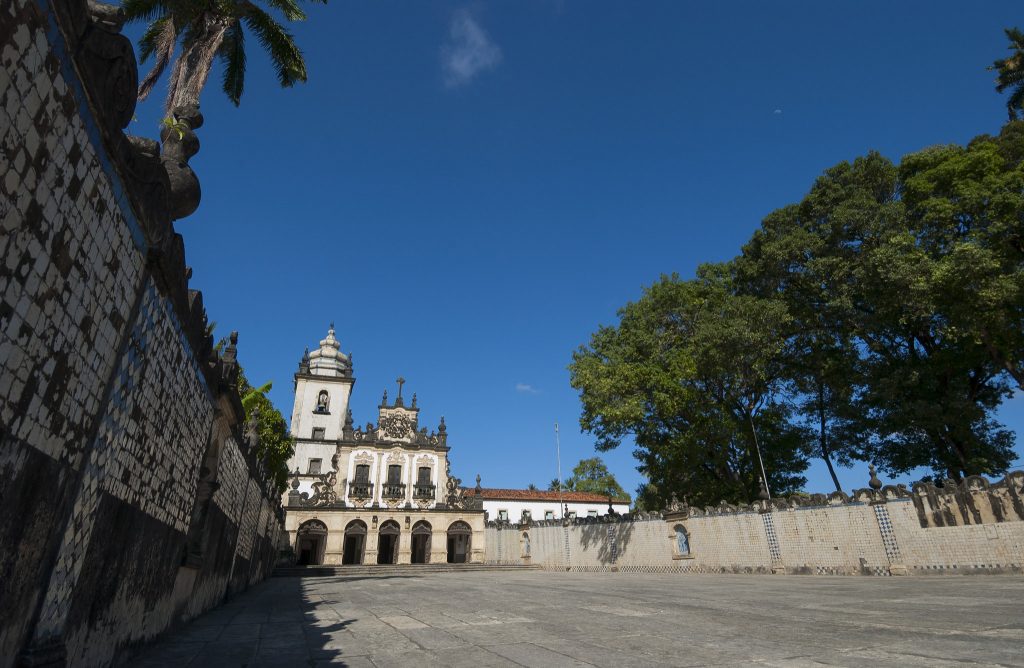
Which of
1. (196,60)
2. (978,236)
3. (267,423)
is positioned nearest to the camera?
(196,60)

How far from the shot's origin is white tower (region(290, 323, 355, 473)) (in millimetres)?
42844

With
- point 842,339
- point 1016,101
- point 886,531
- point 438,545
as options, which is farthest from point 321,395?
point 1016,101

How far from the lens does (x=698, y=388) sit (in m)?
23.7

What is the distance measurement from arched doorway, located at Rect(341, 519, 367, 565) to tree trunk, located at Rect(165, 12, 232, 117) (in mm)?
29472

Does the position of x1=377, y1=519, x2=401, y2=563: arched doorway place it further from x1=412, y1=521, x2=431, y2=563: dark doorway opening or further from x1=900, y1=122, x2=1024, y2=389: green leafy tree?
x1=900, y1=122, x2=1024, y2=389: green leafy tree

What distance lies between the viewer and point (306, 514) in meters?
34.0

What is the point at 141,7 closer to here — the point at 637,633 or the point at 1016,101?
the point at 637,633

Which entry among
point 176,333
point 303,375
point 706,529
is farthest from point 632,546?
point 303,375

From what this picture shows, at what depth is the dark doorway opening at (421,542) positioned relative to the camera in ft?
118

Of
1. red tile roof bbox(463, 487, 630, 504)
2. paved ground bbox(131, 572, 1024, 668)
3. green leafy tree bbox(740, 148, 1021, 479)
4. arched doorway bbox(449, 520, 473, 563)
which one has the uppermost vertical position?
green leafy tree bbox(740, 148, 1021, 479)

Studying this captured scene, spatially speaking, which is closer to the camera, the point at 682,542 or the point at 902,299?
the point at 902,299

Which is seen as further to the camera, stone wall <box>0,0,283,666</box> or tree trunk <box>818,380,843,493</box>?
tree trunk <box>818,380,843,493</box>

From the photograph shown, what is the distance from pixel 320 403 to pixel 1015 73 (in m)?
49.2

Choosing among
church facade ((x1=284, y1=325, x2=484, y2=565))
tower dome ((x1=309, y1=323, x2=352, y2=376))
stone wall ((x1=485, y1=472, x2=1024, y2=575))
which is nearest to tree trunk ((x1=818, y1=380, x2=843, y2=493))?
stone wall ((x1=485, y1=472, x2=1024, y2=575))
